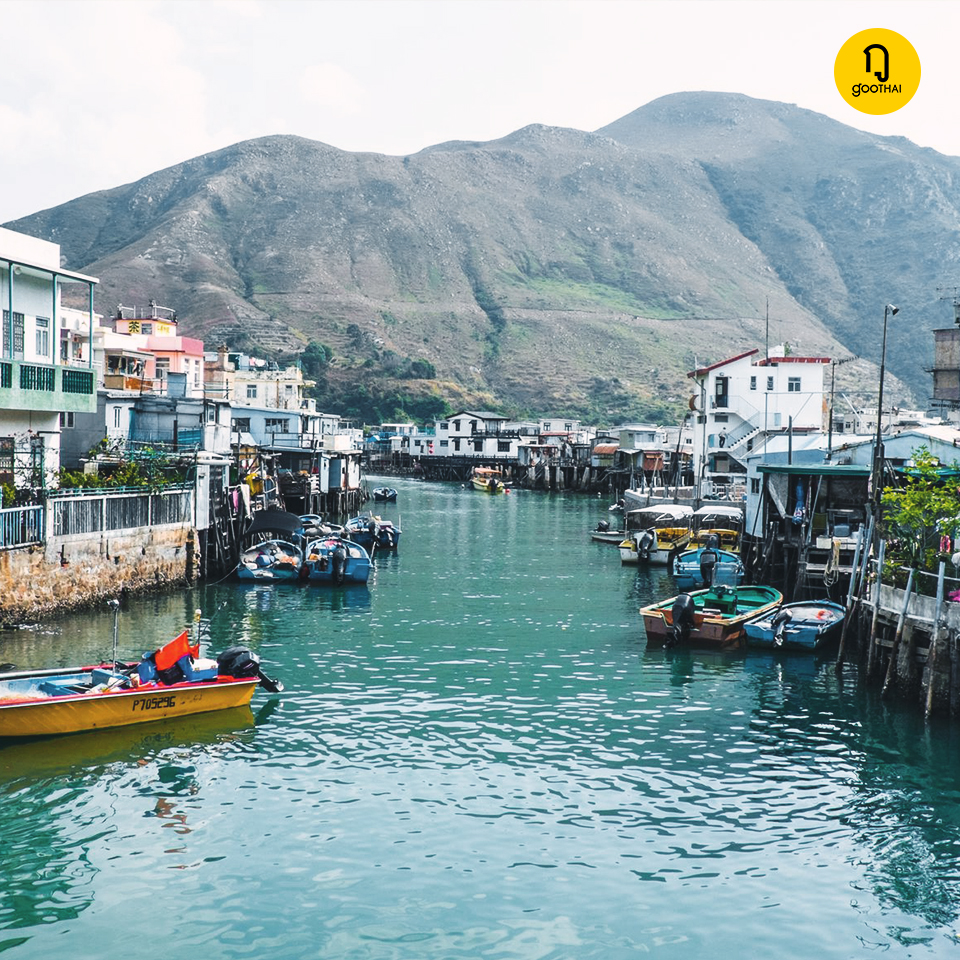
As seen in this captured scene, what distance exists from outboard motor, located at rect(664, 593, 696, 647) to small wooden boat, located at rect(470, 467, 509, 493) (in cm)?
8892

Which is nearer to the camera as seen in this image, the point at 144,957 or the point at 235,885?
the point at 144,957

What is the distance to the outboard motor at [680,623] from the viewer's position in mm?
35656

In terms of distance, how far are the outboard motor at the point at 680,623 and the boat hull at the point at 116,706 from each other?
15329mm

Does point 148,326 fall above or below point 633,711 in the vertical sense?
above

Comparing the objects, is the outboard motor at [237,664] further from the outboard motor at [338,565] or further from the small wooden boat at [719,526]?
the small wooden boat at [719,526]

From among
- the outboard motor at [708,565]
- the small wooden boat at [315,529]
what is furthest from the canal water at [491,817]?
the small wooden boat at [315,529]

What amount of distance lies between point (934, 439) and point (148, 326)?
73997 millimetres

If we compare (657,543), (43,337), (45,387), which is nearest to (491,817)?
(45,387)

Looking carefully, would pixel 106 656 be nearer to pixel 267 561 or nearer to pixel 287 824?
pixel 287 824

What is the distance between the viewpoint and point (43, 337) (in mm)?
39969

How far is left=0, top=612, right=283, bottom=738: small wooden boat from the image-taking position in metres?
22.9

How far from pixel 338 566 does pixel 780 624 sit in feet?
69.8

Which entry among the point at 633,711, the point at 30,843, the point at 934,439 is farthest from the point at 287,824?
the point at 934,439

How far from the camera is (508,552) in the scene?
65.0 m
